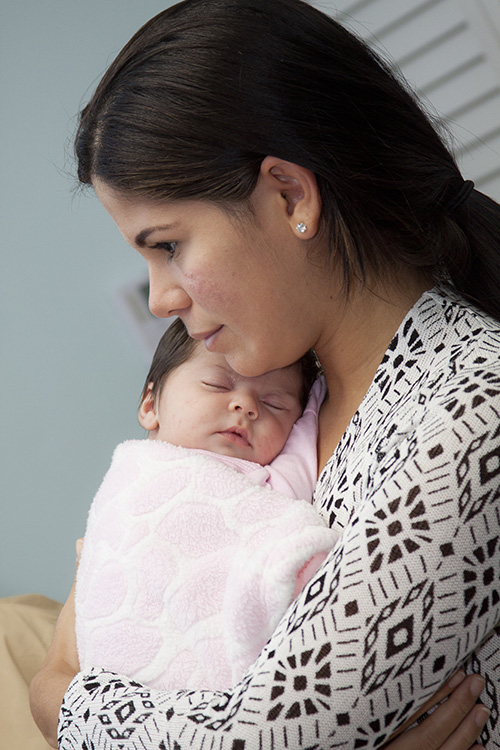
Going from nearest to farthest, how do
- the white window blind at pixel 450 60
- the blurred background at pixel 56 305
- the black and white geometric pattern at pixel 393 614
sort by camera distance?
the black and white geometric pattern at pixel 393 614 → the white window blind at pixel 450 60 → the blurred background at pixel 56 305

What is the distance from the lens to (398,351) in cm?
110

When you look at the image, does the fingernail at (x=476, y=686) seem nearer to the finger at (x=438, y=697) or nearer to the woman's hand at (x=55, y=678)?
the finger at (x=438, y=697)

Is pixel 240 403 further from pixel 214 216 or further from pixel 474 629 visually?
pixel 474 629

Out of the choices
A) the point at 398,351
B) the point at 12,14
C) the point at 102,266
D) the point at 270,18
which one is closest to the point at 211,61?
the point at 270,18

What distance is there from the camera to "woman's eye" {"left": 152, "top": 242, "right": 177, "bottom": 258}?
1.15 meters

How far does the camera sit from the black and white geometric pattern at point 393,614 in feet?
2.57

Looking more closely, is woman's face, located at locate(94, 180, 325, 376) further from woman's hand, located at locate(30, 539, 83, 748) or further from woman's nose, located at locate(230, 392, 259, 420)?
woman's hand, located at locate(30, 539, 83, 748)

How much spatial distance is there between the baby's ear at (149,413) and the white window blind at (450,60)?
118cm

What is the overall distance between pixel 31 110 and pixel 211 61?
1.68 m

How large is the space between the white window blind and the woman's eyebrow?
4.08 ft

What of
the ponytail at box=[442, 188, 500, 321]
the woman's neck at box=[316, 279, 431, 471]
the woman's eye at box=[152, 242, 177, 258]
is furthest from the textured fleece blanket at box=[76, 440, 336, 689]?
the ponytail at box=[442, 188, 500, 321]

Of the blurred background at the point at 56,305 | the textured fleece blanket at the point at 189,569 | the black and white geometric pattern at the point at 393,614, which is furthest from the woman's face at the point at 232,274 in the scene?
the blurred background at the point at 56,305

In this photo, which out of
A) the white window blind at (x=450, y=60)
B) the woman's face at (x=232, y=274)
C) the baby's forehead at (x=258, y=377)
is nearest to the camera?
the woman's face at (x=232, y=274)

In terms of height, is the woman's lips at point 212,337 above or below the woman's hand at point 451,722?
above
